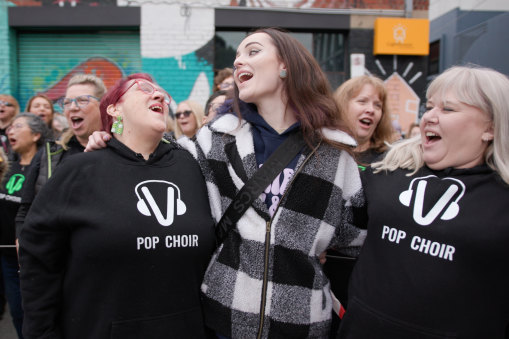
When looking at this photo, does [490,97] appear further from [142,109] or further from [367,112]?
[142,109]

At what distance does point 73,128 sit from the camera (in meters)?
2.84

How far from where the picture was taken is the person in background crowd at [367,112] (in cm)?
279

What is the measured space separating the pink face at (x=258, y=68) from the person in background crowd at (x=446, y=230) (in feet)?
2.51

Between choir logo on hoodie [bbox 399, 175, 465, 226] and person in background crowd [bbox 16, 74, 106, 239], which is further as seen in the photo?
person in background crowd [bbox 16, 74, 106, 239]

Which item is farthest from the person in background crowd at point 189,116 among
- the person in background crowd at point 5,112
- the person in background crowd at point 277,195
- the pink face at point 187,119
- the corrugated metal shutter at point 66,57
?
the corrugated metal shutter at point 66,57

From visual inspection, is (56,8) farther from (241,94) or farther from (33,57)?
(241,94)

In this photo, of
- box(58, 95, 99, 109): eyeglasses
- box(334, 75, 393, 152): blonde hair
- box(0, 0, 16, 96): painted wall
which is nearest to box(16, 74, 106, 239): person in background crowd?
box(58, 95, 99, 109): eyeglasses

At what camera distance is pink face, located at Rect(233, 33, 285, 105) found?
1.85 m

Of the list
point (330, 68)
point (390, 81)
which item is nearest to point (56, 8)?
point (330, 68)

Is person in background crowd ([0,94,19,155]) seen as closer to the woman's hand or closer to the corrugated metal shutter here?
the woman's hand

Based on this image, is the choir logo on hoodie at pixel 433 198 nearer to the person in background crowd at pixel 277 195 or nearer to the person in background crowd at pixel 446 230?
the person in background crowd at pixel 446 230

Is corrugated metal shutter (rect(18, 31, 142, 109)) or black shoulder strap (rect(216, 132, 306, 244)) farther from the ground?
corrugated metal shutter (rect(18, 31, 142, 109))

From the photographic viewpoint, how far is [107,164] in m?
1.75

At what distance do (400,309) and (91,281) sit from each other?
139 cm
